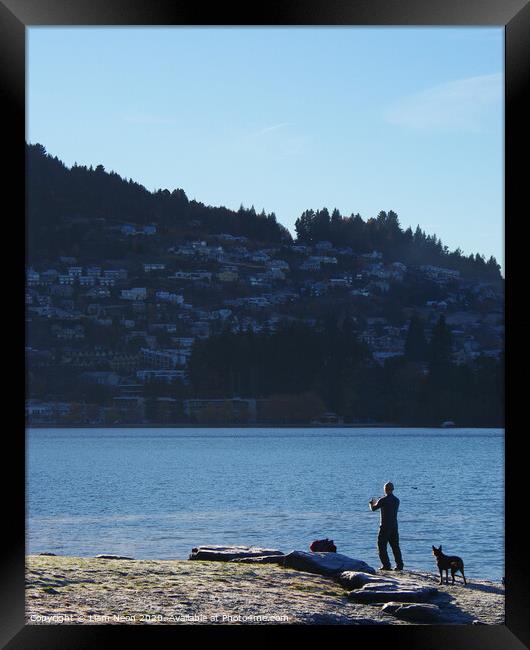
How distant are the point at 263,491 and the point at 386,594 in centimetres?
3917

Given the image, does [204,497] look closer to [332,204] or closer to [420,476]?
[420,476]

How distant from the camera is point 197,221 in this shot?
7381 cm

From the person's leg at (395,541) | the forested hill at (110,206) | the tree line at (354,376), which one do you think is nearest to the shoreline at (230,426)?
the tree line at (354,376)

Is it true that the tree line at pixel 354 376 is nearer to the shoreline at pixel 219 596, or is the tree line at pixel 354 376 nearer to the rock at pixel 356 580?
the shoreline at pixel 219 596

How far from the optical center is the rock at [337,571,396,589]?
680cm

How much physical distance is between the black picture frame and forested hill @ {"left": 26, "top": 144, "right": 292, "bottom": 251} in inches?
2568

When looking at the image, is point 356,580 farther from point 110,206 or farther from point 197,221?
point 110,206

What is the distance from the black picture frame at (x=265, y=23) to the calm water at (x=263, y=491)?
17778 mm

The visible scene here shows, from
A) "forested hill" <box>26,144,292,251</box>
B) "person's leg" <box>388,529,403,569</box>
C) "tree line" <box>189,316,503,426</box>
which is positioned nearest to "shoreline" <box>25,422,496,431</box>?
"tree line" <box>189,316,503,426</box>

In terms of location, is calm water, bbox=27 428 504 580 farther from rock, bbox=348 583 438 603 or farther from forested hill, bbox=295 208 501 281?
rock, bbox=348 583 438 603

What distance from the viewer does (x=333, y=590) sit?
677cm

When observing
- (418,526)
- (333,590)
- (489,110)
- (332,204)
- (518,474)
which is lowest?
(418,526)

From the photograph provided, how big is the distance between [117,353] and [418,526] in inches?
1362

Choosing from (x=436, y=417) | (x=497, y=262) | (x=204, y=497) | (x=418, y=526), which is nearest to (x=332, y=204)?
(x=497, y=262)
